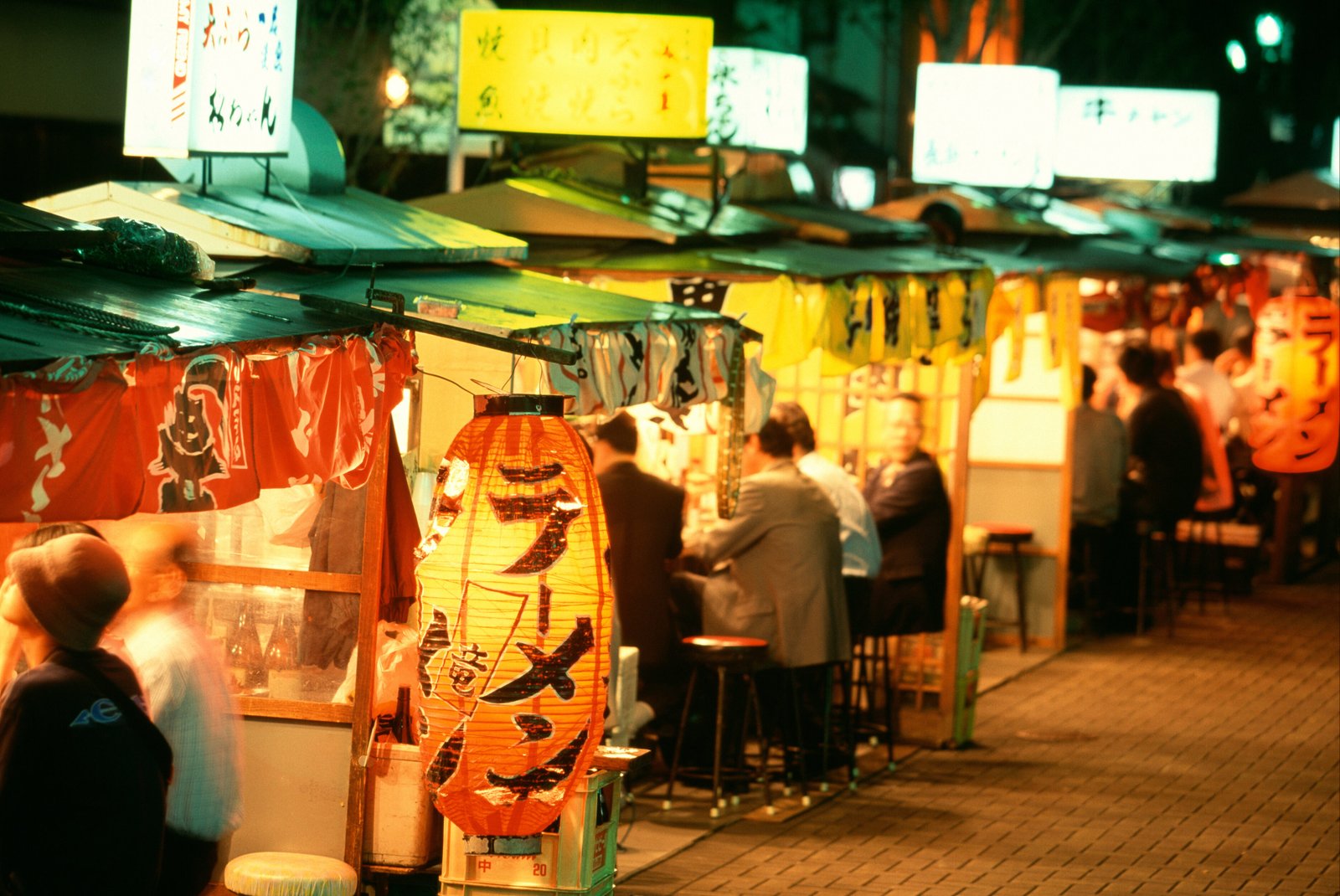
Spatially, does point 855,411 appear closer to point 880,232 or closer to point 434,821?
point 880,232

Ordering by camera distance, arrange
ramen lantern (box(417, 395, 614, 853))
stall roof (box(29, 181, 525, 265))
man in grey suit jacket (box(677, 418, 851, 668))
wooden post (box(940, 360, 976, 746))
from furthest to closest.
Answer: wooden post (box(940, 360, 976, 746)) → man in grey suit jacket (box(677, 418, 851, 668)) → stall roof (box(29, 181, 525, 265)) → ramen lantern (box(417, 395, 614, 853))

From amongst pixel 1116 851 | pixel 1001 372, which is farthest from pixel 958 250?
pixel 1116 851

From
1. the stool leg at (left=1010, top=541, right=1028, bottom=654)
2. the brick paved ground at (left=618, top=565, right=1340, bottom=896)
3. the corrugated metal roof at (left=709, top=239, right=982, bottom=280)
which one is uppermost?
the corrugated metal roof at (left=709, top=239, right=982, bottom=280)

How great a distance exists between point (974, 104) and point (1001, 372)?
99.7 inches

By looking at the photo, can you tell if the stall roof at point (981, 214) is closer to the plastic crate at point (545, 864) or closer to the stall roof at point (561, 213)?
the stall roof at point (561, 213)

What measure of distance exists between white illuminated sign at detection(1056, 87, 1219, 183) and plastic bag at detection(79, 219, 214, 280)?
18.3 m

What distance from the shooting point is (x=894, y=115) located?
107 feet

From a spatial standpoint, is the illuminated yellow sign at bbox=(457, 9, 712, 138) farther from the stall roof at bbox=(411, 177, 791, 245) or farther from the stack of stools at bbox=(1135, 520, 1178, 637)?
the stack of stools at bbox=(1135, 520, 1178, 637)

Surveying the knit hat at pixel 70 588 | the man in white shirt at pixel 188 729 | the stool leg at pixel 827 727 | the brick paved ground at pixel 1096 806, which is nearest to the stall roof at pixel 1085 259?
Result: the brick paved ground at pixel 1096 806

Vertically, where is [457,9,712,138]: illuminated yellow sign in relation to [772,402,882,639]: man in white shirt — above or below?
above

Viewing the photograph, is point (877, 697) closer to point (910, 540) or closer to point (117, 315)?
point (910, 540)

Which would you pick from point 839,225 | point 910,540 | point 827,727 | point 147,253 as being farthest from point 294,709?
point 839,225

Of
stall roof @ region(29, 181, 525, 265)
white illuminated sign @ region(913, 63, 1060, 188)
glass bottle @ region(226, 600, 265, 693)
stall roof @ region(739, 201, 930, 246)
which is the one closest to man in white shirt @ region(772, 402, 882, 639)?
stall roof @ region(739, 201, 930, 246)

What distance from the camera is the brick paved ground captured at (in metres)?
9.69
